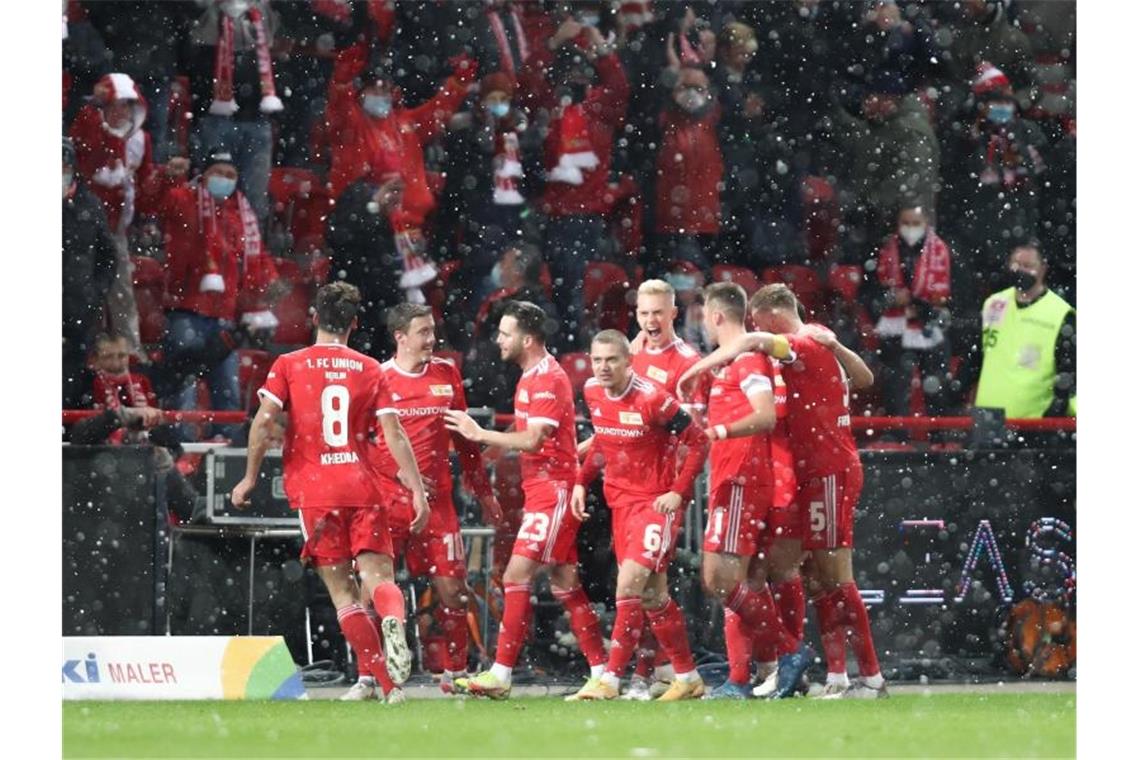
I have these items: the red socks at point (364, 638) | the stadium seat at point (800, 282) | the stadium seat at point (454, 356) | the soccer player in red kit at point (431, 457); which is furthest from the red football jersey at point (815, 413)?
the stadium seat at point (800, 282)

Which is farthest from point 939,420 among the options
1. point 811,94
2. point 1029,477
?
point 811,94

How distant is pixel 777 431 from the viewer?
10578 millimetres

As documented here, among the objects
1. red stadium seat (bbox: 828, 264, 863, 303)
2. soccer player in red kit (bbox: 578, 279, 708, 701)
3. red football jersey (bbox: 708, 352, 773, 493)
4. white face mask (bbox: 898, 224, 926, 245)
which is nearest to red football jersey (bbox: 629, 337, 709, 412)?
soccer player in red kit (bbox: 578, 279, 708, 701)

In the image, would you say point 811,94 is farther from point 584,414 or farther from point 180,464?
point 180,464

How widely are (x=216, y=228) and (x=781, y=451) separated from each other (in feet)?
14.5

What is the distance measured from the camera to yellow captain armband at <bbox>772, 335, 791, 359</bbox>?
10141mm

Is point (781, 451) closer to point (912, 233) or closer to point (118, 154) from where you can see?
point (912, 233)

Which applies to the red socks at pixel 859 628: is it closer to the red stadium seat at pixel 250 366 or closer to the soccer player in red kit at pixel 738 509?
the soccer player in red kit at pixel 738 509

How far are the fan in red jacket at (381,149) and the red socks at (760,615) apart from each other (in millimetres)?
3957

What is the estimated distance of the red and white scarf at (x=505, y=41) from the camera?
14.4 meters

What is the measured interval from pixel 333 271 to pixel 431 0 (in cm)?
195

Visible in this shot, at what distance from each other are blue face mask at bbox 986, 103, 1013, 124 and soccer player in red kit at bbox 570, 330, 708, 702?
547 centimetres
